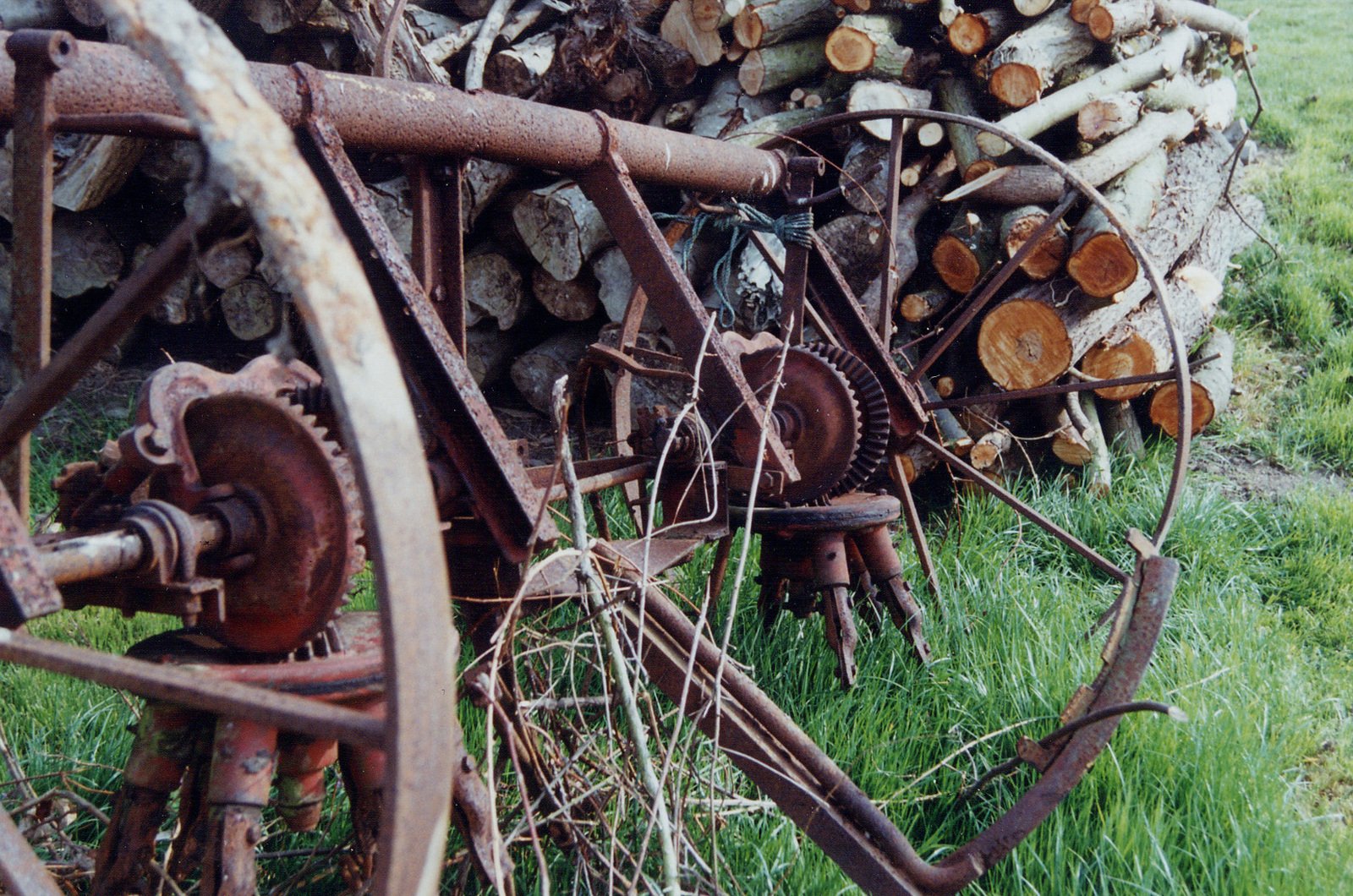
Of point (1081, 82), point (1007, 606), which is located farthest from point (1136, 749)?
point (1081, 82)

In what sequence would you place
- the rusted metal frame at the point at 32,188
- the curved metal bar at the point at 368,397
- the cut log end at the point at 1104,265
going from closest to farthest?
the curved metal bar at the point at 368,397 < the rusted metal frame at the point at 32,188 < the cut log end at the point at 1104,265

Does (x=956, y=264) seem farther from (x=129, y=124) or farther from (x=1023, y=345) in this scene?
(x=129, y=124)

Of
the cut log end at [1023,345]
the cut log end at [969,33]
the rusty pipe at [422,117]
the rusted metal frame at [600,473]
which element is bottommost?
the rusted metal frame at [600,473]

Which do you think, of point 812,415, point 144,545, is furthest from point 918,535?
point 144,545

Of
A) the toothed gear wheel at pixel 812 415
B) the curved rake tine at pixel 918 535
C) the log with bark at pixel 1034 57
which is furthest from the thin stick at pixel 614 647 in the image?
the log with bark at pixel 1034 57

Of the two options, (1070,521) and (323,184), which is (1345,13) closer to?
(1070,521)

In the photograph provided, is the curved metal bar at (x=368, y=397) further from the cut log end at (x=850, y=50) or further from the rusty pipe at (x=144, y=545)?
the cut log end at (x=850, y=50)

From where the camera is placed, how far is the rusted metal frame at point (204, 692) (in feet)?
2.71

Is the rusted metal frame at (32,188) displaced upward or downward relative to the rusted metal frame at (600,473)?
upward

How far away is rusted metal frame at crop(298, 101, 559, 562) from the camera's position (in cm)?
181

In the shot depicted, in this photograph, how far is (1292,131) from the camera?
6.92 meters

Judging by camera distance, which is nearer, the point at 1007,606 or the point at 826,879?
the point at 826,879

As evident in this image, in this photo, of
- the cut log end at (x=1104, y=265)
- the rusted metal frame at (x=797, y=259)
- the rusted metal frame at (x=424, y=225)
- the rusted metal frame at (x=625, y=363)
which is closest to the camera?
the rusted metal frame at (x=424, y=225)

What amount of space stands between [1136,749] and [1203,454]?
237 centimetres
